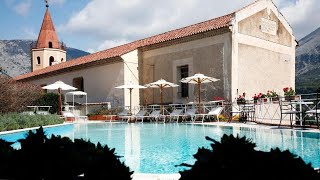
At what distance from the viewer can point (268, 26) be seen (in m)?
20.2

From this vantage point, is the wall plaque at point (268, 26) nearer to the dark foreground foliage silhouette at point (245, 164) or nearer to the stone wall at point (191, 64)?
the stone wall at point (191, 64)

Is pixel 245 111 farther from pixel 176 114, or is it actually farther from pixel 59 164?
pixel 59 164

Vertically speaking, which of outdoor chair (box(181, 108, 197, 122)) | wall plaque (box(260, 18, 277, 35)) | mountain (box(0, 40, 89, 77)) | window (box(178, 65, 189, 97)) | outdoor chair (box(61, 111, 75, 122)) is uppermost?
mountain (box(0, 40, 89, 77))

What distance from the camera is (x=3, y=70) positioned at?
15234mm

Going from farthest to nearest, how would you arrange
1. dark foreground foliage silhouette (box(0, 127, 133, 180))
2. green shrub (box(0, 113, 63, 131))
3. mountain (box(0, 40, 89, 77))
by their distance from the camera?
mountain (box(0, 40, 89, 77)) → green shrub (box(0, 113, 63, 131)) → dark foreground foliage silhouette (box(0, 127, 133, 180))

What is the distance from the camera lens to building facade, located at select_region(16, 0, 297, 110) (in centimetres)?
1784

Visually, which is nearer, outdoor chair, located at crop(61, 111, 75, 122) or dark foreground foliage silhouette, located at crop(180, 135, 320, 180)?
dark foreground foliage silhouette, located at crop(180, 135, 320, 180)

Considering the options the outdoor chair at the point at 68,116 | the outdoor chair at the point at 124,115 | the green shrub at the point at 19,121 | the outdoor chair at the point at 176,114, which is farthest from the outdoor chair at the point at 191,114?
the outdoor chair at the point at 68,116

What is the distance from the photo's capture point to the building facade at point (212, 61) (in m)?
17.8

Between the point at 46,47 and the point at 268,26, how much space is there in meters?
23.7

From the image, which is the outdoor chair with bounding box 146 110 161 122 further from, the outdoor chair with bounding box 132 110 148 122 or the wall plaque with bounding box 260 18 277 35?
the wall plaque with bounding box 260 18 277 35

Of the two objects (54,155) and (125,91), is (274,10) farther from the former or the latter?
(54,155)

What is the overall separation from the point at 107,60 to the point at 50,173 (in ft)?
69.4

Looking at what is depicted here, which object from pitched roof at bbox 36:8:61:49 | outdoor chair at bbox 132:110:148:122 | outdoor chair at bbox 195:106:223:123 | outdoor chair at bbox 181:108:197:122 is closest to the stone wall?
outdoor chair at bbox 195:106:223:123
